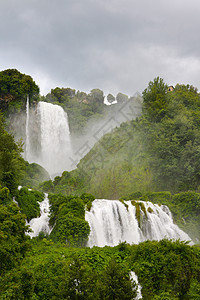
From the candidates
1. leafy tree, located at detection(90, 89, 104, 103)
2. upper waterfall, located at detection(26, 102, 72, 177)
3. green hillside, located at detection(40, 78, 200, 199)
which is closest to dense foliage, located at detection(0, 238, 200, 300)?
green hillside, located at detection(40, 78, 200, 199)

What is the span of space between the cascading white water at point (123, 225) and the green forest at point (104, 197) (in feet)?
3.15

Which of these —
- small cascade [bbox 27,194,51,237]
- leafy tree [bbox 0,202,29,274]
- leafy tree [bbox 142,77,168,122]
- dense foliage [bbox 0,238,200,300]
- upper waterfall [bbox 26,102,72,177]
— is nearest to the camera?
dense foliage [bbox 0,238,200,300]

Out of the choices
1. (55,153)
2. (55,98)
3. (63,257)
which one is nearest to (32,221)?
(63,257)

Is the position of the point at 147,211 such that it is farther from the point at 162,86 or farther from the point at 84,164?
the point at 162,86

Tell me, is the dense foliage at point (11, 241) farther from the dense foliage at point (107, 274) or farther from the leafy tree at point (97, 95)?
the leafy tree at point (97, 95)

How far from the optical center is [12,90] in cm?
3572

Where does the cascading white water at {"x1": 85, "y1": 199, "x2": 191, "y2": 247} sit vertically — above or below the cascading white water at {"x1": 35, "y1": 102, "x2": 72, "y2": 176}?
below

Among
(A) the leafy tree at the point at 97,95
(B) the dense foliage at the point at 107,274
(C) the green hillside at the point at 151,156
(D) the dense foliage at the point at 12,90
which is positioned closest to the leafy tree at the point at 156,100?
(C) the green hillside at the point at 151,156

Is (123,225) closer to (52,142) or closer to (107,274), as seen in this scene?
(107,274)

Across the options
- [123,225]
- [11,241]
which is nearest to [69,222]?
[123,225]

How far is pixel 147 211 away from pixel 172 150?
10.8 meters

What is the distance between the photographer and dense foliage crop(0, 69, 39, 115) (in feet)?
118

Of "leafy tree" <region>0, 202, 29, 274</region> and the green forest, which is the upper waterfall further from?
"leafy tree" <region>0, 202, 29, 274</region>

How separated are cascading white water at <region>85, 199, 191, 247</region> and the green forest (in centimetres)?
96
